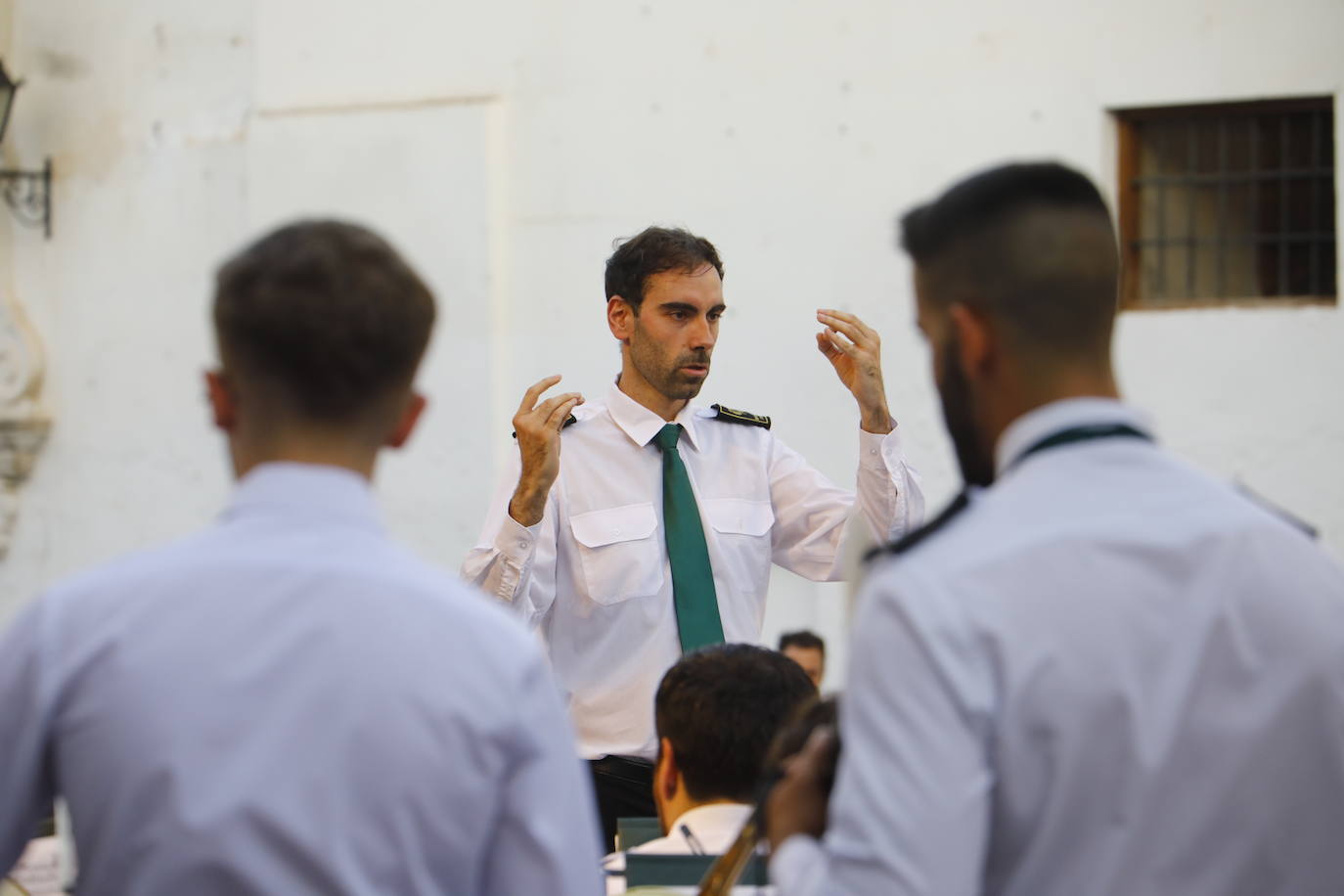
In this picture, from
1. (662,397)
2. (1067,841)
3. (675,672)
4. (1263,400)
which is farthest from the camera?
(1263,400)

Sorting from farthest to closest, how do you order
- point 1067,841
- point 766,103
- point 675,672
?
point 766,103, point 675,672, point 1067,841

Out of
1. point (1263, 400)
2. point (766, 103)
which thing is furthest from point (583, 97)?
point (1263, 400)

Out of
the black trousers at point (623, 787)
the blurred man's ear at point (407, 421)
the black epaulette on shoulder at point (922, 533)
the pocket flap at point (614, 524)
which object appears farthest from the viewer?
the pocket flap at point (614, 524)

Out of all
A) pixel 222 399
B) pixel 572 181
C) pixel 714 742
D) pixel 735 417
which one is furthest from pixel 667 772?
pixel 572 181

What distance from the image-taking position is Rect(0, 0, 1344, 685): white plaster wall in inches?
228

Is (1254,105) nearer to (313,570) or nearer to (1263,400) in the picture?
(1263,400)

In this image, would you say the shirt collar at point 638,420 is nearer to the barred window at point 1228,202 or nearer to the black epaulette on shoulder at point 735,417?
the black epaulette on shoulder at point 735,417

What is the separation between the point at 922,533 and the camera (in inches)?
59.8

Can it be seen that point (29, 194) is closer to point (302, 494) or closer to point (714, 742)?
point (714, 742)

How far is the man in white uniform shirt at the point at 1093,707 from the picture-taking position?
139 centimetres

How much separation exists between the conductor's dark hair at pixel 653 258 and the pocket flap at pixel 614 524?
0.46m

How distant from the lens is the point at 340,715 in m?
1.43

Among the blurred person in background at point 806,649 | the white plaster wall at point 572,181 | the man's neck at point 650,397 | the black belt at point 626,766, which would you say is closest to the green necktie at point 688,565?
the man's neck at point 650,397

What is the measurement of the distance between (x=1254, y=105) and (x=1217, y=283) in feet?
2.00
